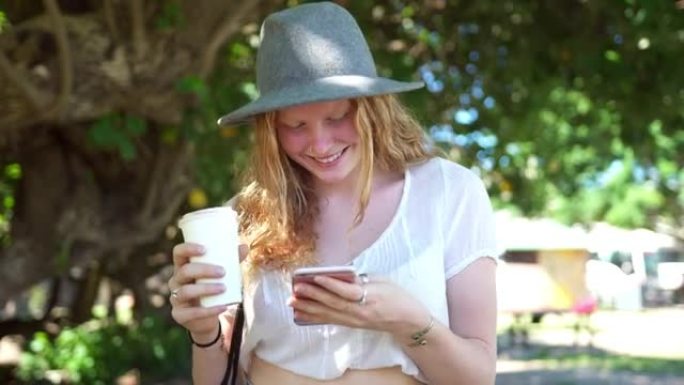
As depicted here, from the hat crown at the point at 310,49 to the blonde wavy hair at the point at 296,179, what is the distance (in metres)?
0.07

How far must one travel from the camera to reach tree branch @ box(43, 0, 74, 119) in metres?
5.70

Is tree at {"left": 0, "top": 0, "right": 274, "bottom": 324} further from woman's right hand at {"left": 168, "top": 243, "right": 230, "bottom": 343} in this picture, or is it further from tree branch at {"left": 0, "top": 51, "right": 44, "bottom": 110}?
woman's right hand at {"left": 168, "top": 243, "right": 230, "bottom": 343}

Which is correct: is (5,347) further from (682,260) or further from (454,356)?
(682,260)

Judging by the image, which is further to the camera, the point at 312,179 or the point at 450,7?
the point at 450,7

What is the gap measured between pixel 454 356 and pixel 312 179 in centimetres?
48

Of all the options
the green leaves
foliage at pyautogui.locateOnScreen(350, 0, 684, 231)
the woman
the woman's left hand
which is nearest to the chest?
the woman

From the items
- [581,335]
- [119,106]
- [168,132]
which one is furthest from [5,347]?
[581,335]

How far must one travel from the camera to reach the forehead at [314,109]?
7.59 ft

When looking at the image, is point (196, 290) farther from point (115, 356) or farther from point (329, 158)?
point (115, 356)

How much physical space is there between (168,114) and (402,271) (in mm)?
4459

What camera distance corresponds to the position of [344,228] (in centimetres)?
242

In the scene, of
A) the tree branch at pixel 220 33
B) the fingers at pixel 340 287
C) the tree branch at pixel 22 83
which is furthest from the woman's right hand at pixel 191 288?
the tree branch at pixel 220 33

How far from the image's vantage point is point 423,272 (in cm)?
230

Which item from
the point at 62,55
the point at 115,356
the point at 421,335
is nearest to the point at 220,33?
the point at 62,55
